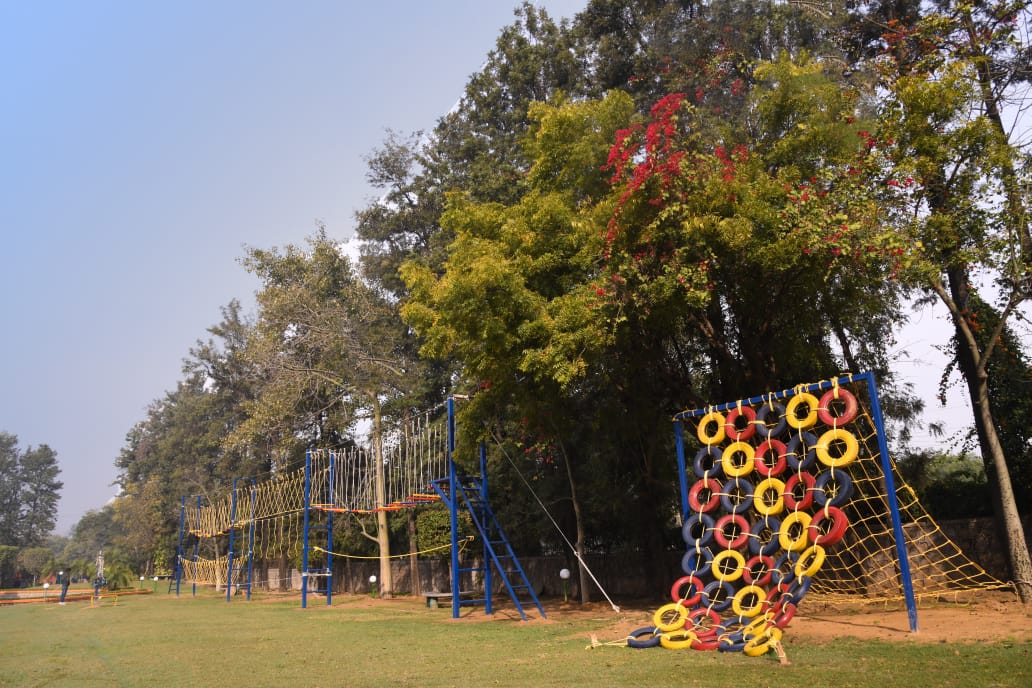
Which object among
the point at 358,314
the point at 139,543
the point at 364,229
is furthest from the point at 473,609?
the point at 139,543

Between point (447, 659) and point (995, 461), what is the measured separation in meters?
7.26

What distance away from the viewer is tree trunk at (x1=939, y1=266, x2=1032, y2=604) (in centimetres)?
858

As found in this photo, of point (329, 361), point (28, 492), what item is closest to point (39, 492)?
point (28, 492)

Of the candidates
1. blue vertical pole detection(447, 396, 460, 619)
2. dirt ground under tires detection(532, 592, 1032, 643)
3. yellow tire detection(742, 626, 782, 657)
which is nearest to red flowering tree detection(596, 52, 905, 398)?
dirt ground under tires detection(532, 592, 1032, 643)

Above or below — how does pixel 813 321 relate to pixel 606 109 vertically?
below

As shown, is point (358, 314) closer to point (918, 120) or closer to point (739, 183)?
point (739, 183)

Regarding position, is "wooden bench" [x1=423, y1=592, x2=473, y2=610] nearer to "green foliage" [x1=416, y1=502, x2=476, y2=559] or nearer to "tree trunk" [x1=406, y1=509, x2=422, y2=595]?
"green foliage" [x1=416, y1=502, x2=476, y2=559]

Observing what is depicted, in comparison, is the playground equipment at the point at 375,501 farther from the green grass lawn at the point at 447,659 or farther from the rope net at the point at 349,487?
the green grass lawn at the point at 447,659

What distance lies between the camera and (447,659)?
287 inches

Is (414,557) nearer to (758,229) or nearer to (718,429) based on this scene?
(718,429)

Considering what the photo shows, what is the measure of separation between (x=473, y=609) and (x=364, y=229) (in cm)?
1614

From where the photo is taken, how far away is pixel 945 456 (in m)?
13.1

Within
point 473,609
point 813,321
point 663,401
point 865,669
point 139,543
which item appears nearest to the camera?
point 865,669

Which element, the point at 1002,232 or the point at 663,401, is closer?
the point at 1002,232
